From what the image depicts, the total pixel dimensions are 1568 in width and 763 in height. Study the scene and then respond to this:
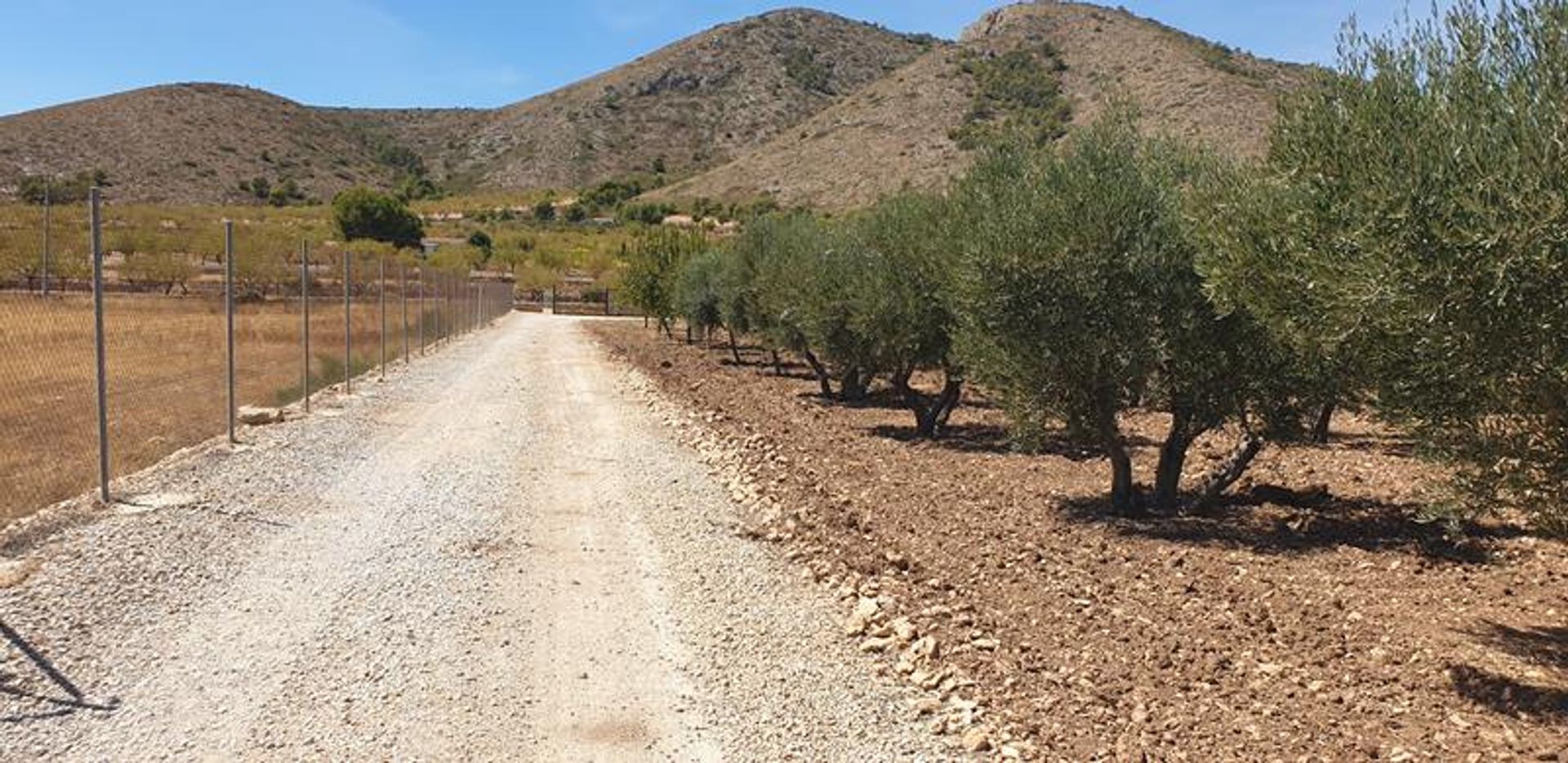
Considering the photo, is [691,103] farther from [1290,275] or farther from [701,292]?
[1290,275]

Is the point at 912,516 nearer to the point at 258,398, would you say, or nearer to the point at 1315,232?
the point at 1315,232

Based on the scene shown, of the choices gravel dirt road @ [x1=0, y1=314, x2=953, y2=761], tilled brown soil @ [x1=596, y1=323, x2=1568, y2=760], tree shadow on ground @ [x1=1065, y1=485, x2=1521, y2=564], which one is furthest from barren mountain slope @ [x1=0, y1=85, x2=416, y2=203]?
tree shadow on ground @ [x1=1065, y1=485, x2=1521, y2=564]

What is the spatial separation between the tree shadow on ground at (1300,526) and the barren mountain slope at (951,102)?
49.1m

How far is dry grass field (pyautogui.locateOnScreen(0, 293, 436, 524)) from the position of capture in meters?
9.85

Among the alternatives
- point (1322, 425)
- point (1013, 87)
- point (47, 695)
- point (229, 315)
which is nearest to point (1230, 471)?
point (1322, 425)

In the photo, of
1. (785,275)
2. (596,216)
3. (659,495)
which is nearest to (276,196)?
(596,216)

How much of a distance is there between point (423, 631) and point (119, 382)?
8112mm

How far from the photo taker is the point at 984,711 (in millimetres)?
5973

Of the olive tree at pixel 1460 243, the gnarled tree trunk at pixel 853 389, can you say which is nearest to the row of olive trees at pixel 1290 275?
the olive tree at pixel 1460 243

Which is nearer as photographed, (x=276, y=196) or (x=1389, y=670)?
(x=1389, y=670)

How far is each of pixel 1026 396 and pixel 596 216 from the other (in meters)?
100.0

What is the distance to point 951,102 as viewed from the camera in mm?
88250

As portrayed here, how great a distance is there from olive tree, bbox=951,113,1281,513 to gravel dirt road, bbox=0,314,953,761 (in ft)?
10.2

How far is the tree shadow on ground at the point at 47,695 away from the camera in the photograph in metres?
5.49
